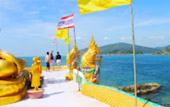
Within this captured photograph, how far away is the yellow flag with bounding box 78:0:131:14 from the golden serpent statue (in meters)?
3.27

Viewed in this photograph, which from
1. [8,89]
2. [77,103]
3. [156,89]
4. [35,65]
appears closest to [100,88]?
[77,103]

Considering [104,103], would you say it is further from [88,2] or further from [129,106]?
[88,2]

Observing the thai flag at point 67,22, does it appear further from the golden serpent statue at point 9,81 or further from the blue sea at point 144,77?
the blue sea at point 144,77

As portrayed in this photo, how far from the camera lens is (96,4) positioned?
4.12 m

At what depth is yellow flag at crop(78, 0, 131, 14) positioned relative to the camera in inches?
154

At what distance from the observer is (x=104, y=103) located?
5035 millimetres

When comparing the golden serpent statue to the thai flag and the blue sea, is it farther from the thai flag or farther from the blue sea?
the blue sea

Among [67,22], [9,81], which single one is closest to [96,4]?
[67,22]

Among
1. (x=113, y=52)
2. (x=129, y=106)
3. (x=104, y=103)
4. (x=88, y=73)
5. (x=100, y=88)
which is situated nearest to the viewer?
(x=129, y=106)

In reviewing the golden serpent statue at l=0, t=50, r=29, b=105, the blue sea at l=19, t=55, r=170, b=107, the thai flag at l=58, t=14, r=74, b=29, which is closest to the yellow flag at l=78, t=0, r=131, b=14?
the thai flag at l=58, t=14, r=74, b=29

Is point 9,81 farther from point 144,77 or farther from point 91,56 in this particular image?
point 144,77

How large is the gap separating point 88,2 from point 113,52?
18413 cm

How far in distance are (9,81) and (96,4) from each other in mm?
4009

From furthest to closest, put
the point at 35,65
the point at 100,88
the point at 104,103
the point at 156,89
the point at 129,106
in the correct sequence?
the point at 156,89, the point at 35,65, the point at 100,88, the point at 104,103, the point at 129,106
